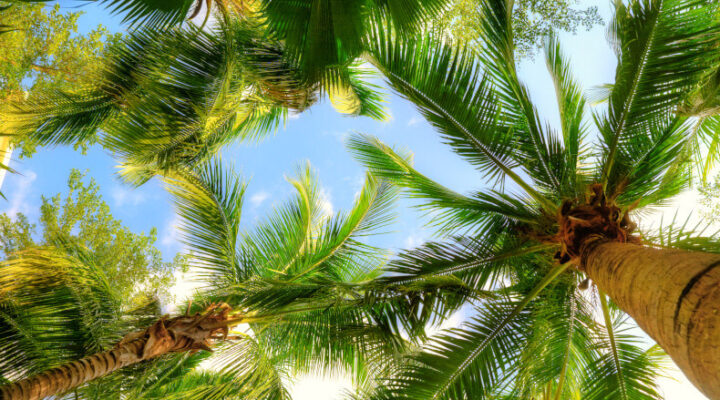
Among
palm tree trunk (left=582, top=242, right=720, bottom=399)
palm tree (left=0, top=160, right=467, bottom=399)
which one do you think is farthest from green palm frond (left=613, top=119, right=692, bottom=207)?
palm tree (left=0, top=160, right=467, bottom=399)

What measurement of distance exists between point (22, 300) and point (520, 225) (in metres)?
5.57

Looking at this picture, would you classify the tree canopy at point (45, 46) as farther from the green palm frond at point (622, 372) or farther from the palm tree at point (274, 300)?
the green palm frond at point (622, 372)

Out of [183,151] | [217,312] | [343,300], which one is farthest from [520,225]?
[183,151]

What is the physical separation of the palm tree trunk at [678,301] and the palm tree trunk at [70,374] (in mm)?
4312

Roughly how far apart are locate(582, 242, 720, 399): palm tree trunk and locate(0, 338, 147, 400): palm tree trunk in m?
4.31

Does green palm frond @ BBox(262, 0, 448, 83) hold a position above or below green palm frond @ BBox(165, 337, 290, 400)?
above

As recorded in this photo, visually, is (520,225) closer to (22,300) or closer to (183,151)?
(183,151)

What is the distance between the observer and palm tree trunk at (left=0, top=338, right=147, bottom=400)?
10.9ft

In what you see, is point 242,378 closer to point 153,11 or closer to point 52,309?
point 52,309

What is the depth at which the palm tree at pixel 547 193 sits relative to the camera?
3.63m

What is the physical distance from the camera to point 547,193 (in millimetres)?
4695

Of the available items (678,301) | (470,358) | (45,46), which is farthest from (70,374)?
(45,46)

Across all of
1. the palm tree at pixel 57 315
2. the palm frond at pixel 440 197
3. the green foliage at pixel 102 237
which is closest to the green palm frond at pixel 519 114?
the palm frond at pixel 440 197

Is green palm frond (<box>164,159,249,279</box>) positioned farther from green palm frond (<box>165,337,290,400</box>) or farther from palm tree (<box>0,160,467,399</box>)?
green palm frond (<box>165,337,290,400</box>)
